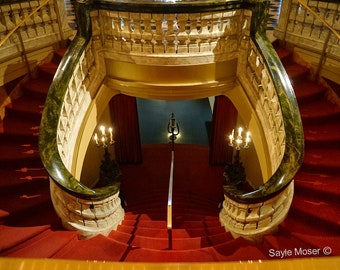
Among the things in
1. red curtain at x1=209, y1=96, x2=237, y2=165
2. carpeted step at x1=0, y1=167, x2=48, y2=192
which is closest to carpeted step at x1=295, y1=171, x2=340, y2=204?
carpeted step at x1=0, y1=167, x2=48, y2=192

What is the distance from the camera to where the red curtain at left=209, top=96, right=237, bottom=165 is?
6.96 metres

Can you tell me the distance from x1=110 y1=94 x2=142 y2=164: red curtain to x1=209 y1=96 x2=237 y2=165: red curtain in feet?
6.53

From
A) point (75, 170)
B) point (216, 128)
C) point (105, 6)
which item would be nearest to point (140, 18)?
point (105, 6)

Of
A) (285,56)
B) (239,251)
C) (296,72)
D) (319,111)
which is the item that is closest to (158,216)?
(239,251)

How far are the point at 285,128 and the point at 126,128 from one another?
4980 mm

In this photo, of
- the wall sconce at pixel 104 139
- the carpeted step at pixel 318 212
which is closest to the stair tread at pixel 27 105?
the wall sconce at pixel 104 139

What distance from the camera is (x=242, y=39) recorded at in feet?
12.8

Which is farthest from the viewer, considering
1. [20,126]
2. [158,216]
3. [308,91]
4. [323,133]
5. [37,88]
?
[158,216]

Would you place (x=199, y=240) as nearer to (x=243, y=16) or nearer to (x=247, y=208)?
(x=247, y=208)

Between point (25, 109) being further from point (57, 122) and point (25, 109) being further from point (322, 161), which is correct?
point (322, 161)

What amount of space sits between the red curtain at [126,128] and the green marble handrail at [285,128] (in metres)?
4.00

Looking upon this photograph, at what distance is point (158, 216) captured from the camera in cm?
496

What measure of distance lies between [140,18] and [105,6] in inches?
18.7

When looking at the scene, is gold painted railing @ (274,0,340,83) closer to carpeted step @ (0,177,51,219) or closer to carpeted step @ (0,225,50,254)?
carpeted step @ (0,177,51,219)
